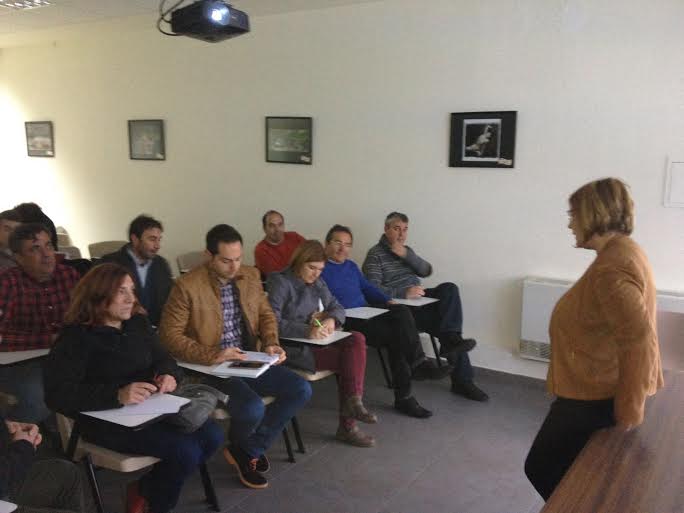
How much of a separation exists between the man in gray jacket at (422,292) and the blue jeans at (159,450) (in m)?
2.30

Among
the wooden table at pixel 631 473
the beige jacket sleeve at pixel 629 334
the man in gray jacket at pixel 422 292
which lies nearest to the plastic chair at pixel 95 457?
the wooden table at pixel 631 473

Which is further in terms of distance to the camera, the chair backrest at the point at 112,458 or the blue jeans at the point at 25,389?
the blue jeans at the point at 25,389

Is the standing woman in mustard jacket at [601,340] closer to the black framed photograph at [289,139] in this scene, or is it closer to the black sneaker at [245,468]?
the black sneaker at [245,468]

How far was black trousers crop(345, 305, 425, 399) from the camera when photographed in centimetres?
398

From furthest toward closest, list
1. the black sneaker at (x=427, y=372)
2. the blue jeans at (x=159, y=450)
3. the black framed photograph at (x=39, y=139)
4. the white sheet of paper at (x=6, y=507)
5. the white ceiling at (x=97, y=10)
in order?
the black framed photograph at (x=39, y=139) < the white ceiling at (x=97, y=10) < the black sneaker at (x=427, y=372) < the blue jeans at (x=159, y=450) < the white sheet of paper at (x=6, y=507)

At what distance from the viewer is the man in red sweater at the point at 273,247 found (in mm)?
5125

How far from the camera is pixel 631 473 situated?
1.55 metres

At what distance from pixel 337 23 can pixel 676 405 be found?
13.4 ft

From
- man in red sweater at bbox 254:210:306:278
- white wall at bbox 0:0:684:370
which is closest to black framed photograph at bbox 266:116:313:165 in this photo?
white wall at bbox 0:0:684:370

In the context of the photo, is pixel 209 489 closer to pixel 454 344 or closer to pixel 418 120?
pixel 454 344

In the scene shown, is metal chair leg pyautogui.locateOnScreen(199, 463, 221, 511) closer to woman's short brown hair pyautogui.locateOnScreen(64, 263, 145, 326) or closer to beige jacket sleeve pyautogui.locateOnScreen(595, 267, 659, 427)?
woman's short brown hair pyautogui.locateOnScreen(64, 263, 145, 326)

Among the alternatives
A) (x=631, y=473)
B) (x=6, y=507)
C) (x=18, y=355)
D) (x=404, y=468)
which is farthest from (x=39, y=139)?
A: (x=631, y=473)

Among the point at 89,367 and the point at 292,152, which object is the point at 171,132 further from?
the point at 89,367

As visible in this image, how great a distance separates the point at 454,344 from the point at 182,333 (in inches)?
82.2
